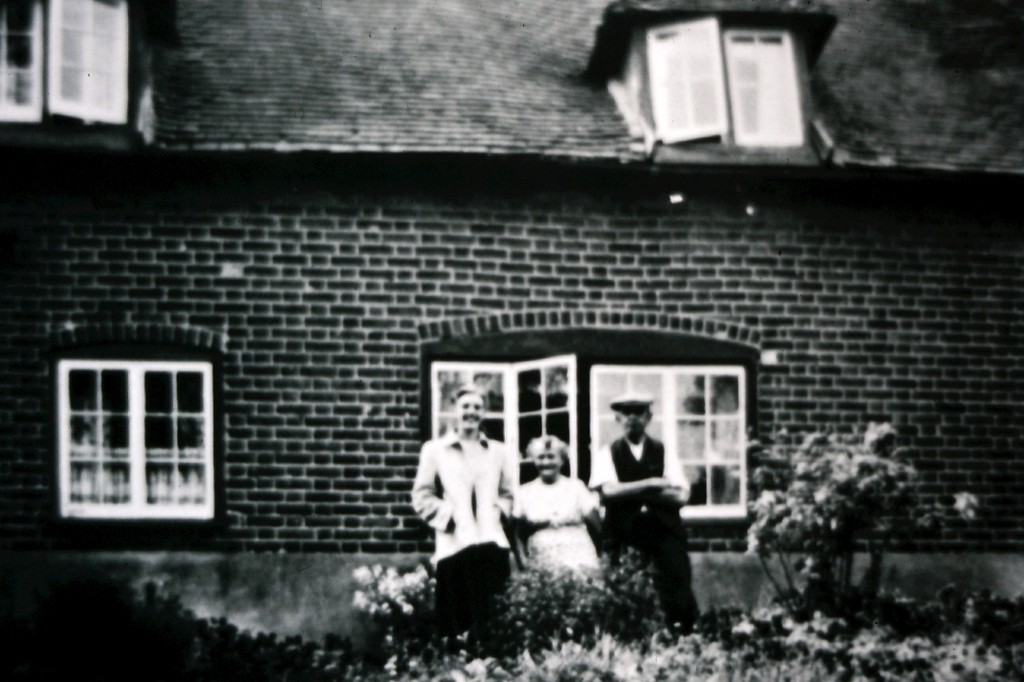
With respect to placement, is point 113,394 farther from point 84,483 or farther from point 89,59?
point 89,59

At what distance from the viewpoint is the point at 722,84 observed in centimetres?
997

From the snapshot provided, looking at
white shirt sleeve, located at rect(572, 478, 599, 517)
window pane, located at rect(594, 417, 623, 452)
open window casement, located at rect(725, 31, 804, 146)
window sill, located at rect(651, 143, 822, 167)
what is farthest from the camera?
open window casement, located at rect(725, 31, 804, 146)

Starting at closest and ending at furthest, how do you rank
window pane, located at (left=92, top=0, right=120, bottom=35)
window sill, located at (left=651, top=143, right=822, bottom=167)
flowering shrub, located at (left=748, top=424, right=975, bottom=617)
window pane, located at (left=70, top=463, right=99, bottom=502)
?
flowering shrub, located at (left=748, top=424, right=975, bottom=617), window pane, located at (left=70, top=463, right=99, bottom=502), window pane, located at (left=92, top=0, right=120, bottom=35), window sill, located at (left=651, top=143, right=822, bottom=167)

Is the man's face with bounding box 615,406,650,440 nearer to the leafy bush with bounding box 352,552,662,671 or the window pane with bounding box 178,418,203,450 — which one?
the leafy bush with bounding box 352,552,662,671

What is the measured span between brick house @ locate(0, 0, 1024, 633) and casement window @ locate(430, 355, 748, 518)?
1.0 inches

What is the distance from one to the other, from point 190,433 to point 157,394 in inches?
15.9

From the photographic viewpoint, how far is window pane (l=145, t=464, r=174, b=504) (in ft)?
30.8

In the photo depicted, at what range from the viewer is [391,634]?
346 inches

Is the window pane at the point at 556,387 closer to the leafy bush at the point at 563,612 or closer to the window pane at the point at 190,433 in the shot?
the leafy bush at the point at 563,612

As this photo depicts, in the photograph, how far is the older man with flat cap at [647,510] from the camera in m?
8.15

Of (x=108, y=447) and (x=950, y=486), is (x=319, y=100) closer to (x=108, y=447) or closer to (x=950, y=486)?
(x=108, y=447)

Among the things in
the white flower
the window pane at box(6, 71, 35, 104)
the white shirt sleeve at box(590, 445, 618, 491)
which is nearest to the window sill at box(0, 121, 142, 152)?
the window pane at box(6, 71, 35, 104)

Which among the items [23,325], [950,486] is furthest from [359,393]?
[950,486]

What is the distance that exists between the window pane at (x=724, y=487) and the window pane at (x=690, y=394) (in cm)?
52
